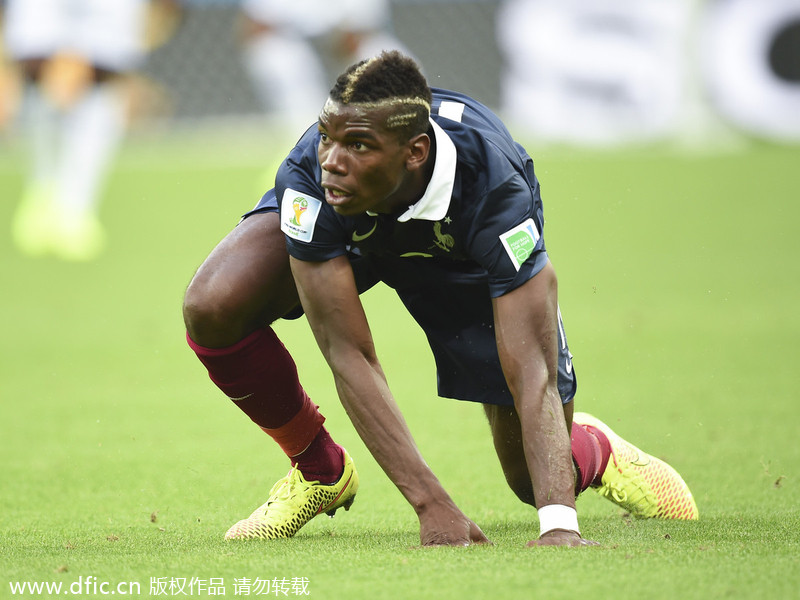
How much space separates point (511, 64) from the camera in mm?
10641

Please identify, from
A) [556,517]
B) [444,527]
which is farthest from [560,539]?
[444,527]

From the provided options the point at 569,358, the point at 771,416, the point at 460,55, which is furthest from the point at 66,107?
the point at 569,358

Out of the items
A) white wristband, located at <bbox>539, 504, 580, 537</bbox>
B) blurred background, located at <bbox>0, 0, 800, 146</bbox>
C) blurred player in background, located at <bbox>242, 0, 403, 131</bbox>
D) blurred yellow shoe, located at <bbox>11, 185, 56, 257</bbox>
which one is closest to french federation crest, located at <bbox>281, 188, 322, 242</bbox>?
white wristband, located at <bbox>539, 504, 580, 537</bbox>

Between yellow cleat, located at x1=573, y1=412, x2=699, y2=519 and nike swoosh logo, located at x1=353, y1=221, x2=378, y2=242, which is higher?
nike swoosh logo, located at x1=353, y1=221, x2=378, y2=242

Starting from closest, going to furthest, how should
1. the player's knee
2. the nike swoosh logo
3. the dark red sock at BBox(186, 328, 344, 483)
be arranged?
the nike swoosh logo, the player's knee, the dark red sock at BBox(186, 328, 344, 483)

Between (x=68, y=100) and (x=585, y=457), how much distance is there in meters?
8.10

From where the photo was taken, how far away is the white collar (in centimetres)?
272

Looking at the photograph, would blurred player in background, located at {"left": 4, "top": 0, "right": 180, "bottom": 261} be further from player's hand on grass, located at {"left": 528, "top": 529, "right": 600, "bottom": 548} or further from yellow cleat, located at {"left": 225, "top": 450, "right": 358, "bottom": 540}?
player's hand on grass, located at {"left": 528, "top": 529, "right": 600, "bottom": 548}

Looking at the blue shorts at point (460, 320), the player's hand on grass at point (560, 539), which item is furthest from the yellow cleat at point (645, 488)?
the player's hand on grass at point (560, 539)

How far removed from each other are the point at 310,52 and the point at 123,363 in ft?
16.2

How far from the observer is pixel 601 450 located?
11.1 feet

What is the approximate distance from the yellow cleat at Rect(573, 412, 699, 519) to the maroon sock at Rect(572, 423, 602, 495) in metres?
0.06

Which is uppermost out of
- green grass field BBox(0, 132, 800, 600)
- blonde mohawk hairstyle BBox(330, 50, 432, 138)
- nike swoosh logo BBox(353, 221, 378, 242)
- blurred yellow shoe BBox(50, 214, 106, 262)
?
blonde mohawk hairstyle BBox(330, 50, 432, 138)

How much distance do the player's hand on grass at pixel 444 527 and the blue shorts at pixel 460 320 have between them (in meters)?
0.52
